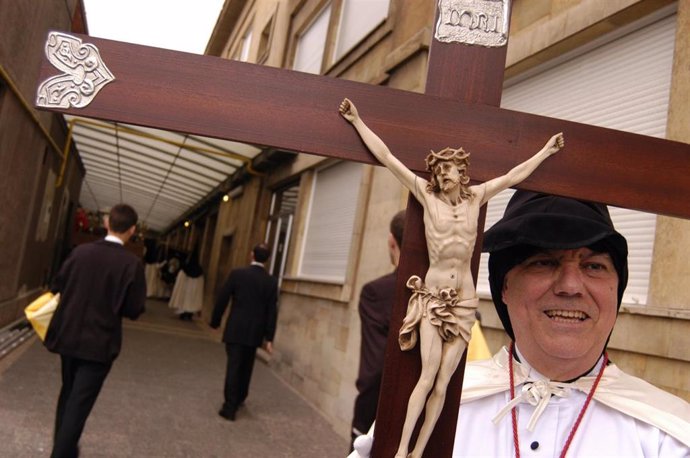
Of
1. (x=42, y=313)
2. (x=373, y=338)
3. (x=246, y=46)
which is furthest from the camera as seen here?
(x=246, y=46)

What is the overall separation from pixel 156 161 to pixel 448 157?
44.5 feet

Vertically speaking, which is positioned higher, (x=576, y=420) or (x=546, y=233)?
(x=546, y=233)

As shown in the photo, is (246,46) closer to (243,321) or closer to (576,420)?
(243,321)

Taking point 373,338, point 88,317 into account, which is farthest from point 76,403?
point 373,338

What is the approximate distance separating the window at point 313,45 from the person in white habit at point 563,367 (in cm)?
899

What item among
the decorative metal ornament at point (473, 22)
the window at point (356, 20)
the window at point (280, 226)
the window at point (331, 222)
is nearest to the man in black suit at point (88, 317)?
the decorative metal ornament at point (473, 22)

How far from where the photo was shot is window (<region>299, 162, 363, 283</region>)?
8.09 metres

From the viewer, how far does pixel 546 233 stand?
1.44 m

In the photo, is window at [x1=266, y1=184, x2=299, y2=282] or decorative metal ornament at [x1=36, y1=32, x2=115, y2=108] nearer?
decorative metal ornament at [x1=36, y1=32, x2=115, y2=108]

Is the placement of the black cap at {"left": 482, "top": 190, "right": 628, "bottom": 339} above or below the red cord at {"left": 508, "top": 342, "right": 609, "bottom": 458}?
above

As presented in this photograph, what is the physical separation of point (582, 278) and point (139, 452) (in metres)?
4.35

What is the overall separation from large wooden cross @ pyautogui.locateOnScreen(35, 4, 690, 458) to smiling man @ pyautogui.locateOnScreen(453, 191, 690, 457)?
134 millimetres

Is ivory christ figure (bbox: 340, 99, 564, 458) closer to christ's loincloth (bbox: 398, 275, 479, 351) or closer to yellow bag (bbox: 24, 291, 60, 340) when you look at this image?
christ's loincloth (bbox: 398, 275, 479, 351)

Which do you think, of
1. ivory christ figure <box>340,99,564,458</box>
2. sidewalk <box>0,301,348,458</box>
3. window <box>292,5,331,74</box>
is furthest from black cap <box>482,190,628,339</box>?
window <box>292,5,331,74</box>
